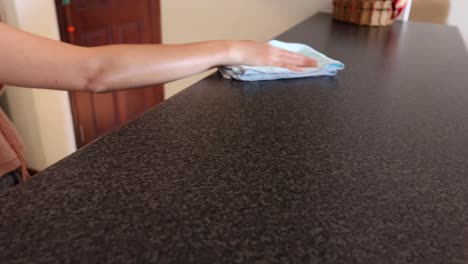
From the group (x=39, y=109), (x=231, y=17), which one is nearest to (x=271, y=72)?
(x=231, y=17)

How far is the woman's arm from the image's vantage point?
0.72m

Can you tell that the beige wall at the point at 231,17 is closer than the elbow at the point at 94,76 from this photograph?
No

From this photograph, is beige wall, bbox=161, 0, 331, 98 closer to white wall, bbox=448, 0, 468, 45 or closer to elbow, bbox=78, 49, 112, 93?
white wall, bbox=448, 0, 468, 45

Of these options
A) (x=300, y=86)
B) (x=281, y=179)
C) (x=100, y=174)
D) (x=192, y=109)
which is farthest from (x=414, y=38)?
(x=100, y=174)

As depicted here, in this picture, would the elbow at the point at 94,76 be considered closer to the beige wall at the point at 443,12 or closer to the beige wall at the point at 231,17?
the beige wall at the point at 231,17

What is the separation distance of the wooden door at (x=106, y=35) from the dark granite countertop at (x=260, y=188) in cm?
137

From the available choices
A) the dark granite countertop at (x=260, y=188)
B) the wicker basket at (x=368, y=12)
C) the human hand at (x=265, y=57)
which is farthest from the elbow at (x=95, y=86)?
the wicker basket at (x=368, y=12)

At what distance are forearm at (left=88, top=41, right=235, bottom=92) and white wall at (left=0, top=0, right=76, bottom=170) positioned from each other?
1055 millimetres

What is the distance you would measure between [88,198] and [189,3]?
5.35 feet

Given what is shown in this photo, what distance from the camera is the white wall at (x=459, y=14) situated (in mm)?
1609

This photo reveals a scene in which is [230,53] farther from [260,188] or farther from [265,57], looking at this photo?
[260,188]

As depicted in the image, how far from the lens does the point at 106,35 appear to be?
2121 millimetres

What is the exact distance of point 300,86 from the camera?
828mm

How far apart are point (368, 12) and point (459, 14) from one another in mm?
→ 481
